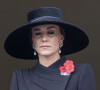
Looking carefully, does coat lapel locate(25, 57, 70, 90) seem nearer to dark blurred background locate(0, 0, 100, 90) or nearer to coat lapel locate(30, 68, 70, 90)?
coat lapel locate(30, 68, 70, 90)

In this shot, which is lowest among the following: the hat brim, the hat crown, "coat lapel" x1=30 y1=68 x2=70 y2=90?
"coat lapel" x1=30 y1=68 x2=70 y2=90

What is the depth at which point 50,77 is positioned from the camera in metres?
3.26

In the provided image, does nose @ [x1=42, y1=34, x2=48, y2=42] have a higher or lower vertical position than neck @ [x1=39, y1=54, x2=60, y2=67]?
higher

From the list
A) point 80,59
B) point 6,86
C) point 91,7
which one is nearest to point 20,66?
point 6,86

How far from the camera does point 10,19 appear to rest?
407 centimetres

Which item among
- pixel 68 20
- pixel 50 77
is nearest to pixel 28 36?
pixel 50 77

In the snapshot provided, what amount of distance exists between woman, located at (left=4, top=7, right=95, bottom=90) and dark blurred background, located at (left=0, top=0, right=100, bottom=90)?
2.10ft

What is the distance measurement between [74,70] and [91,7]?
2.99ft

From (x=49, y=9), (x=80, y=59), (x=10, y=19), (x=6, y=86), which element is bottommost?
(x=6, y=86)

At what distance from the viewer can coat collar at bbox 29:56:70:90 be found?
127 inches

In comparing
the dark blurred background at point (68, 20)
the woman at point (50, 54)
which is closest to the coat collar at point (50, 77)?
the woman at point (50, 54)

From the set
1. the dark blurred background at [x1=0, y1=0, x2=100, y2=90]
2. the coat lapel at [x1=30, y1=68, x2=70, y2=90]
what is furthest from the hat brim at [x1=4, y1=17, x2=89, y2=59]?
the dark blurred background at [x1=0, y1=0, x2=100, y2=90]

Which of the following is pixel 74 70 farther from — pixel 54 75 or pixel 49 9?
pixel 49 9

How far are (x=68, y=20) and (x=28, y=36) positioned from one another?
0.74 metres
